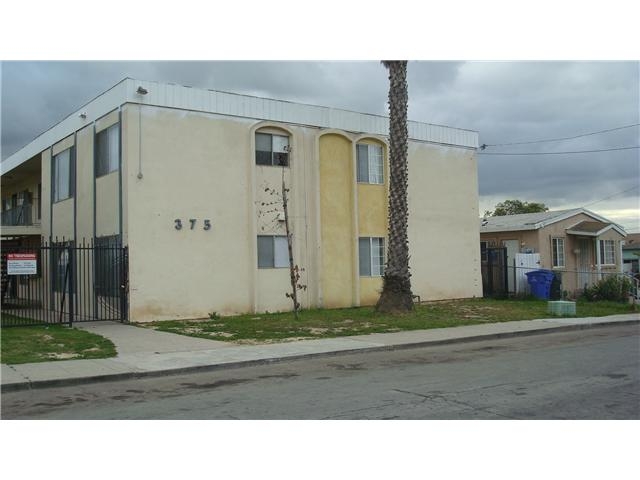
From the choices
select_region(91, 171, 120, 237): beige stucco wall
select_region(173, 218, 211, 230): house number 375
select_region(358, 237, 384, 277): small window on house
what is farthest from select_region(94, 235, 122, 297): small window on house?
select_region(358, 237, 384, 277): small window on house

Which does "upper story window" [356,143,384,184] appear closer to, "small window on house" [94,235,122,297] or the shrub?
"small window on house" [94,235,122,297]

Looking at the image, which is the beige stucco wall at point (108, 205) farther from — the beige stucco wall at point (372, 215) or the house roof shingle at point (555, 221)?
the house roof shingle at point (555, 221)

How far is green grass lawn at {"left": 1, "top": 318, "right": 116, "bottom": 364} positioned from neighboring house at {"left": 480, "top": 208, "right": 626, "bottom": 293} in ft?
59.9

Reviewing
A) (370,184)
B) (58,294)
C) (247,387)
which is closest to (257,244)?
(370,184)

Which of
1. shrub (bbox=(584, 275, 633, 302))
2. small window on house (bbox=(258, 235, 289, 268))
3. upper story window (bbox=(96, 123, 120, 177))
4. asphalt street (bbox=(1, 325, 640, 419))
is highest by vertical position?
upper story window (bbox=(96, 123, 120, 177))

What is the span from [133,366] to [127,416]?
3649mm

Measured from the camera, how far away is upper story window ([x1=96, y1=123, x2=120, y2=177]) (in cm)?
1922

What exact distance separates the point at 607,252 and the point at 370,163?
601 inches

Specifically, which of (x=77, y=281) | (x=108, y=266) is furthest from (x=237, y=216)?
(x=77, y=281)

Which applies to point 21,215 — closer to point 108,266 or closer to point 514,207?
point 108,266

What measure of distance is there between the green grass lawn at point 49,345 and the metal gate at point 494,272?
56.8ft

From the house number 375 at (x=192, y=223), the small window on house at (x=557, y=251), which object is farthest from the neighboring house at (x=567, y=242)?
the house number 375 at (x=192, y=223)

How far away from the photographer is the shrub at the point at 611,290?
2609 cm

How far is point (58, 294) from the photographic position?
22797 millimetres
